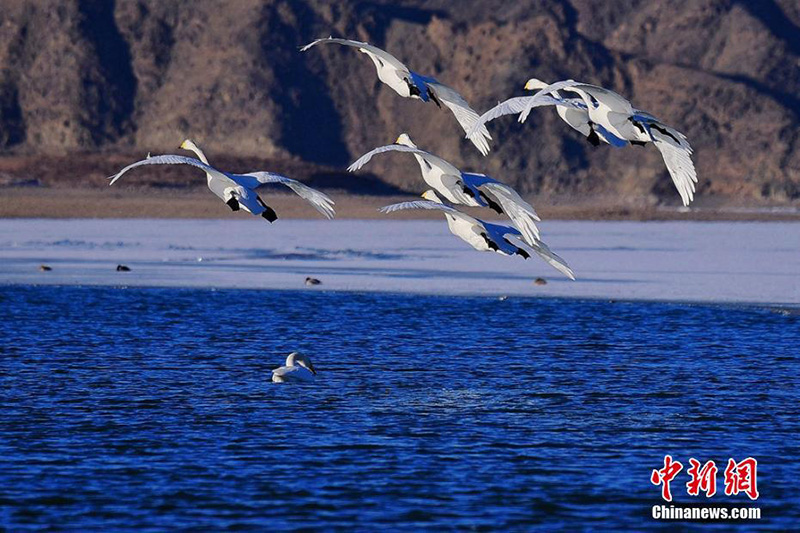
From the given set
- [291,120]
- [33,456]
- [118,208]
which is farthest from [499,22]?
[33,456]

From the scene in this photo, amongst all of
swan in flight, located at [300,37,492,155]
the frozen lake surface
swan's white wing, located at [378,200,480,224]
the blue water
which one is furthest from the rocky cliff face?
swan in flight, located at [300,37,492,155]

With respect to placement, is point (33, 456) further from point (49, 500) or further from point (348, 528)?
point (348, 528)

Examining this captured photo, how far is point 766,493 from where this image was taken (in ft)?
56.3

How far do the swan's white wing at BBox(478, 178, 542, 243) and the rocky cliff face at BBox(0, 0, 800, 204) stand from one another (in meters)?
96.4

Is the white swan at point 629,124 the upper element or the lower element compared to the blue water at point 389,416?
upper

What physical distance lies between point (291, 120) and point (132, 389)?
340 ft

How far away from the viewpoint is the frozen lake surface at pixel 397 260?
40.4 metres

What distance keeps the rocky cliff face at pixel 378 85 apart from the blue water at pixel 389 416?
83.9 m

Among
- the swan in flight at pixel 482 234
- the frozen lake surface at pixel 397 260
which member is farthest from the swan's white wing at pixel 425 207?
the frozen lake surface at pixel 397 260

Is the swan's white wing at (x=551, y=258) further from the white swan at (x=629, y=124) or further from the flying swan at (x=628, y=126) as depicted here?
the white swan at (x=629, y=124)

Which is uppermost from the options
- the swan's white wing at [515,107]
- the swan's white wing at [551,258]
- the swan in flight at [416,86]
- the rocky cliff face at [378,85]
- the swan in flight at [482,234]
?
the rocky cliff face at [378,85]

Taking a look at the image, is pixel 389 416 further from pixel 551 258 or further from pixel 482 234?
pixel 551 258

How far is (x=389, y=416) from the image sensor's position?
71.6 ft

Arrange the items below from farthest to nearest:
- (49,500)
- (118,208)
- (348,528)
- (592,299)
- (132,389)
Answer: (118,208)
(592,299)
(132,389)
(49,500)
(348,528)
